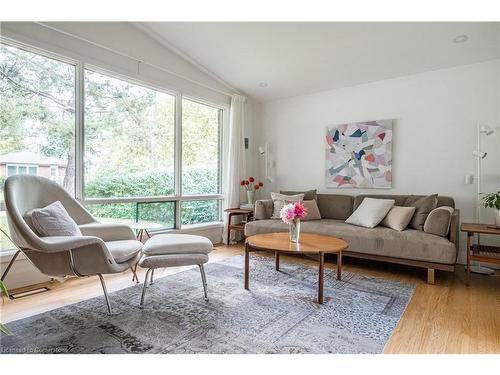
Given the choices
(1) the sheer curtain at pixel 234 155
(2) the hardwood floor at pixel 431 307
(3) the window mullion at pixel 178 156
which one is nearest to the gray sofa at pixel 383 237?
(2) the hardwood floor at pixel 431 307

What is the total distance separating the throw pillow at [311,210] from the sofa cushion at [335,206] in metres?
0.14

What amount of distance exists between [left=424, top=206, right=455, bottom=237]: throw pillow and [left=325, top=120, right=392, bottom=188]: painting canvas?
3.52ft

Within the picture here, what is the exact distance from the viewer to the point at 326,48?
3.40 meters

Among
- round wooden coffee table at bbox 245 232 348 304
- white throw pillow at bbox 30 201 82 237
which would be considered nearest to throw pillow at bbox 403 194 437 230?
round wooden coffee table at bbox 245 232 348 304

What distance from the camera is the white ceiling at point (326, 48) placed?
3.01 meters

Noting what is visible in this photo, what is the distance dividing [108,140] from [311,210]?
8.80 ft

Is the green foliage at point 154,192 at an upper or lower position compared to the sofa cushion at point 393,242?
upper

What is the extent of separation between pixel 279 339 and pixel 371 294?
1.16 m

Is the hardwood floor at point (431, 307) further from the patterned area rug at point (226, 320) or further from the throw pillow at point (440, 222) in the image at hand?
the throw pillow at point (440, 222)

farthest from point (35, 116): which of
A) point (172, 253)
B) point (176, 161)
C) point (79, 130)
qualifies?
point (172, 253)

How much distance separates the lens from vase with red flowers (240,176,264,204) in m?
4.73

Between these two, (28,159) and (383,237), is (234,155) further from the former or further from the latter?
(28,159)

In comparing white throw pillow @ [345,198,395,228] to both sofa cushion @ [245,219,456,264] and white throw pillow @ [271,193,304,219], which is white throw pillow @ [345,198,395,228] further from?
white throw pillow @ [271,193,304,219]
